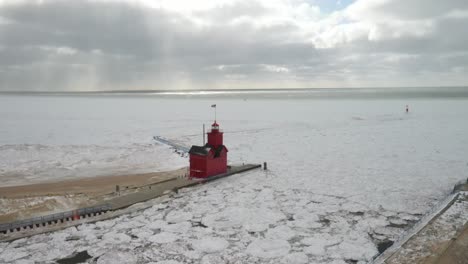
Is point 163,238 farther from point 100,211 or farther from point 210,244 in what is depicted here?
point 100,211

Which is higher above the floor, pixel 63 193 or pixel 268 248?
pixel 63 193

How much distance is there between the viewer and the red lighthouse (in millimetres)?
19000

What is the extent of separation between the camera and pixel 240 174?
67.1 feet

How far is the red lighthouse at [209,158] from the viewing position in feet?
62.3

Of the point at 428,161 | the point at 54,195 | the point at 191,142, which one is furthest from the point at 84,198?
the point at 428,161

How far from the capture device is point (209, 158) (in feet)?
62.5

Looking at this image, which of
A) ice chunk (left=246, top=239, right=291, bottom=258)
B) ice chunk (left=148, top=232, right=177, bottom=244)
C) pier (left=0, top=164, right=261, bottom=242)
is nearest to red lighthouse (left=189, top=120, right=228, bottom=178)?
pier (left=0, top=164, right=261, bottom=242)

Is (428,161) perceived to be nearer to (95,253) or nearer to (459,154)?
(459,154)

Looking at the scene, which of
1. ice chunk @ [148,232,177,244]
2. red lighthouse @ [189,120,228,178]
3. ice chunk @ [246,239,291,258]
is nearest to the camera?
ice chunk @ [246,239,291,258]

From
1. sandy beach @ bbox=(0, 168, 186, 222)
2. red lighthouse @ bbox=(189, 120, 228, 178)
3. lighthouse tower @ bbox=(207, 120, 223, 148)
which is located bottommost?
sandy beach @ bbox=(0, 168, 186, 222)

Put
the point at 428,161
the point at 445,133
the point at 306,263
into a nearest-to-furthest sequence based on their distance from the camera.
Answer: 1. the point at 306,263
2. the point at 428,161
3. the point at 445,133

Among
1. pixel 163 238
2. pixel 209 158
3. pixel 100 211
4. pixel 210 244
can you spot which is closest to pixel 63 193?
pixel 100 211

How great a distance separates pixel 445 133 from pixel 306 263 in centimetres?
3008

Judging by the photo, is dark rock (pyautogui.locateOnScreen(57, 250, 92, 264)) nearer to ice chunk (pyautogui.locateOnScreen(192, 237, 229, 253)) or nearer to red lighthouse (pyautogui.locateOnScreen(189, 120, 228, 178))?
ice chunk (pyautogui.locateOnScreen(192, 237, 229, 253))
